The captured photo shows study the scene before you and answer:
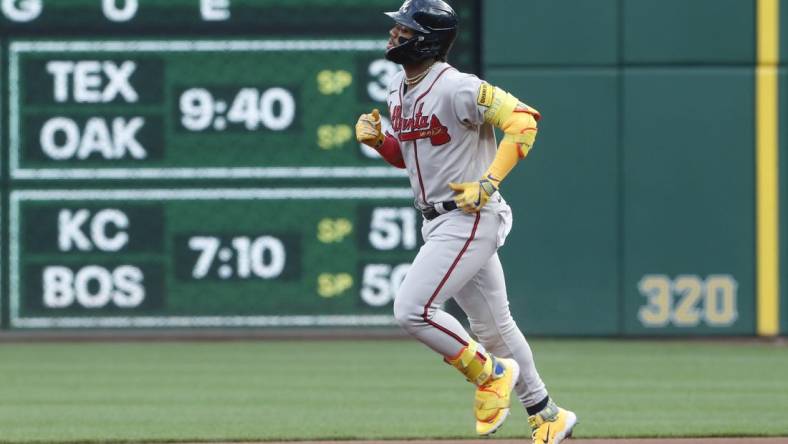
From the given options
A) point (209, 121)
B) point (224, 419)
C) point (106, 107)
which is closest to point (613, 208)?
point (209, 121)

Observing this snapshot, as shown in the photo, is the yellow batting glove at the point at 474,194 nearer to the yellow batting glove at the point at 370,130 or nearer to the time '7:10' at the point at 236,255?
the yellow batting glove at the point at 370,130

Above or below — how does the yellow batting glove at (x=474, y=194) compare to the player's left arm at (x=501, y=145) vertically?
below

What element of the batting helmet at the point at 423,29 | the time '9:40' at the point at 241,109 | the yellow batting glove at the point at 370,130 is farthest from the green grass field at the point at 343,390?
the batting helmet at the point at 423,29

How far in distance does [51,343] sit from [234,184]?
1.83 meters

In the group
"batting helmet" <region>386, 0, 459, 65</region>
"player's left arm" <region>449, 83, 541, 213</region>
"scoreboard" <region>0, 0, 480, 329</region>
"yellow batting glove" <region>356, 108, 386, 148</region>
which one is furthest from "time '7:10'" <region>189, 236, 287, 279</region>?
"player's left arm" <region>449, 83, 541, 213</region>

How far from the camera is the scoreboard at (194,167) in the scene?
430 inches

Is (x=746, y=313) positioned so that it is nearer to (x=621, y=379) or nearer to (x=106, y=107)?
(x=621, y=379)

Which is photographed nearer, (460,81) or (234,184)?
(460,81)

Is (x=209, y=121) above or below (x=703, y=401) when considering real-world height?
above

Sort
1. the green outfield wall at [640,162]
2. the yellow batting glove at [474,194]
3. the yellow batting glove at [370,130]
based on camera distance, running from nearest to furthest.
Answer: the yellow batting glove at [474,194]
the yellow batting glove at [370,130]
the green outfield wall at [640,162]

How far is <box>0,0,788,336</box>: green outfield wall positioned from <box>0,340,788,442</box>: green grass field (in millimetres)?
408

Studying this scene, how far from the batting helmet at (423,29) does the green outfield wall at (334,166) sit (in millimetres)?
4931

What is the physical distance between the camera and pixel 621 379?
9094 mm

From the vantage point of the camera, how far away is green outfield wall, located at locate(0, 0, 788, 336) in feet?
35.9
